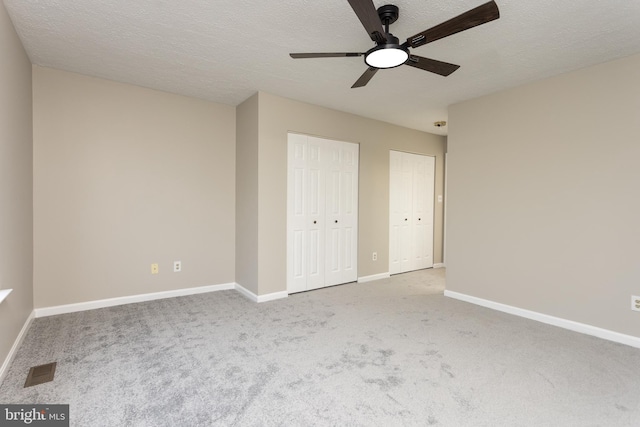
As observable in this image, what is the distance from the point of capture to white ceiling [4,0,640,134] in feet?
7.02

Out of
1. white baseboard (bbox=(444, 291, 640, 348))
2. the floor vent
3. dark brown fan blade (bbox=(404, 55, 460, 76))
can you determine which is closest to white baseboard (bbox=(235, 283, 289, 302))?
the floor vent

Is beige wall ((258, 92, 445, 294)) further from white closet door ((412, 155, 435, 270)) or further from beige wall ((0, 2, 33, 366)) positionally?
beige wall ((0, 2, 33, 366))

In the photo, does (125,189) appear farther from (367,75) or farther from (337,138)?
(367,75)

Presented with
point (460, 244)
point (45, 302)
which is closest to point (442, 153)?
point (460, 244)

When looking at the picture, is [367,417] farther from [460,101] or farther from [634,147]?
[460,101]

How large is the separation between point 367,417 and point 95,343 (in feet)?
7.47

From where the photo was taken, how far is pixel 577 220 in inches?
118

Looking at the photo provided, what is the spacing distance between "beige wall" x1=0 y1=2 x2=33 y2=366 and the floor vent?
0.23 meters

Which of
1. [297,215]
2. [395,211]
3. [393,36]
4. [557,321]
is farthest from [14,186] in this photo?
[557,321]

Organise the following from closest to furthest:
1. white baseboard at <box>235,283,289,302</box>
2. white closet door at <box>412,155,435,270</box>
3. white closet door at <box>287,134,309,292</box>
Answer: white baseboard at <box>235,283,289,302</box>, white closet door at <box>287,134,309,292</box>, white closet door at <box>412,155,435,270</box>

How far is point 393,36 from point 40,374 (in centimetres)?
321

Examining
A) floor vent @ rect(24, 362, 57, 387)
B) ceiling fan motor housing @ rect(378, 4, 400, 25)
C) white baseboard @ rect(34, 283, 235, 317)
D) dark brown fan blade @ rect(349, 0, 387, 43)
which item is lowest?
floor vent @ rect(24, 362, 57, 387)

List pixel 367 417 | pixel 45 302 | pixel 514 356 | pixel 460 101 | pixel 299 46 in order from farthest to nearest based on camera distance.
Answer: pixel 460 101 < pixel 45 302 < pixel 299 46 < pixel 514 356 < pixel 367 417

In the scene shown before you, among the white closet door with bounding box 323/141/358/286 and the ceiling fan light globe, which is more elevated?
the ceiling fan light globe
